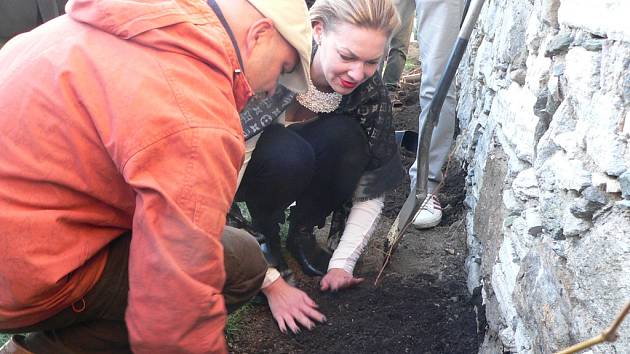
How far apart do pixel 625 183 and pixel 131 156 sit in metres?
0.84

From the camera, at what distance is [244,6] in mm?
1322

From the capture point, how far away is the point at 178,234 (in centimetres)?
110

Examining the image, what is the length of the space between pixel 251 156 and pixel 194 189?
3.45 feet

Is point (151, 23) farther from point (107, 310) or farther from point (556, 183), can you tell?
point (556, 183)

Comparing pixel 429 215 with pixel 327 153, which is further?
pixel 429 215

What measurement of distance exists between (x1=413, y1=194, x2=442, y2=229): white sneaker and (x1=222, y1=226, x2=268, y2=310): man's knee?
44.4 inches

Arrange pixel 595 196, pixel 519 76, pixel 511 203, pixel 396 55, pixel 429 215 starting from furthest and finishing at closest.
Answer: pixel 396 55 → pixel 429 215 → pixel 519 76 → pixel 511 203 → pixel 595 196

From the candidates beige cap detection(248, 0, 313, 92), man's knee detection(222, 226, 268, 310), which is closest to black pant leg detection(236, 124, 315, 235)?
man's knee detection(222, 226, 268, 310)

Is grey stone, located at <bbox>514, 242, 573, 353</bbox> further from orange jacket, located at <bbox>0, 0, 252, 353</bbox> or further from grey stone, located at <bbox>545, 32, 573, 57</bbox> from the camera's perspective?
orange jacket, located at <bbox>0, 0, 252, 353</bbox>

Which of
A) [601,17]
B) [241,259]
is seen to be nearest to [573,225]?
[601,17]

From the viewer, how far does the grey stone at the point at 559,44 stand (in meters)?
1.45

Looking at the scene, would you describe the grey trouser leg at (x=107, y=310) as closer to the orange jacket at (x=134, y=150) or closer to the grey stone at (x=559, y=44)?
the orange jacket at (x=134, y=150)

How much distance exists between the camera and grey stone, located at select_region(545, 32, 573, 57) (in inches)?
57.1

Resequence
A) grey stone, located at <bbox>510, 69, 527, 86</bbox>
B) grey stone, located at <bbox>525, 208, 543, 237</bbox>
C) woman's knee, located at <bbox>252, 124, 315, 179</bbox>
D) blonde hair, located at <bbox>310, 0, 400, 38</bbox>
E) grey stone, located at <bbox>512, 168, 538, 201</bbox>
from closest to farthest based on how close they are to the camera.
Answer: grey stone, located at <bbox>525, 208, 543, 237</bbox> < grey stone, located at <bbox>512, 168, 538, 201</bbox> < blonde hair, located at <bbox>310, 0, 400, 38</bbox> < grey stone, located at <bbox>510, 69, 527, 86</bbox> < woman's knee, located at <bbox>252, 124, 315, 179</bbox>
